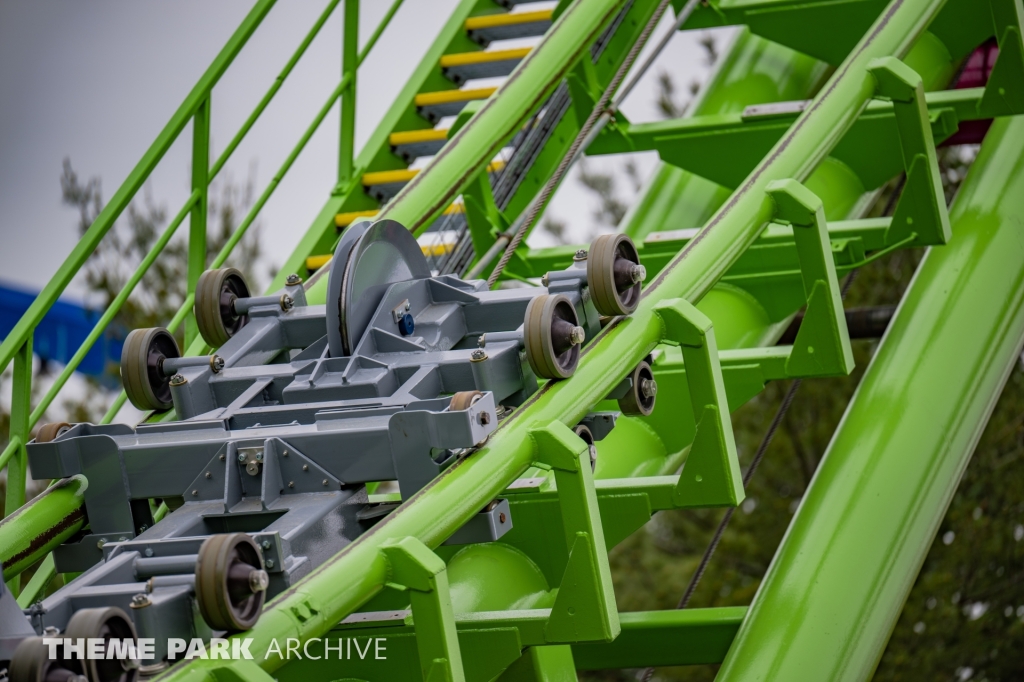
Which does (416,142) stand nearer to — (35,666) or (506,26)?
(506,26)

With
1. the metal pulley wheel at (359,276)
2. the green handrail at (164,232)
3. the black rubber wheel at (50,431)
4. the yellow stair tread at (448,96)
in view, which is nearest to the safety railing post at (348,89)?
the green handrail at (164,232)

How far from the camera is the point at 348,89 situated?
5.08 metres

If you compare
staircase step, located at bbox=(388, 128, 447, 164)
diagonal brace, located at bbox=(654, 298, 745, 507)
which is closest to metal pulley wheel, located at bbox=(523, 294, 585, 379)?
diagonal brace, located at bbox=(654, 298, 745, 507)

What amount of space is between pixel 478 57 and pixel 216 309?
2.64 metres

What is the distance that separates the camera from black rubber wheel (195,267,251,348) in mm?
3352

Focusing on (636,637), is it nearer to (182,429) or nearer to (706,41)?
(182,429)

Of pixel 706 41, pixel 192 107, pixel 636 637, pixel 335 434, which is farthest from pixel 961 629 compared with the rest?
pixel 335 434

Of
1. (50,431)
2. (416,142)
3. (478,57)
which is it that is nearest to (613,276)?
(50,431)

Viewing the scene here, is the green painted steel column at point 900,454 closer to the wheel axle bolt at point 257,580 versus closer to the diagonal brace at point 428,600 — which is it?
the diagonal brace at point 428,600

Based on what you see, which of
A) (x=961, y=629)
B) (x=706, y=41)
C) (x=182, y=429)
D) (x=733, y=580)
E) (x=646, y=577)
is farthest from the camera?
(x=706, y=41)

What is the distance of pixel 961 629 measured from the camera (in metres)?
9.70

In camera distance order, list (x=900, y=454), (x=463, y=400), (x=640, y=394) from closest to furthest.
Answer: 1. (x=463, y=400)
2. (x=640, y=394)
3. (x=900, y=454)

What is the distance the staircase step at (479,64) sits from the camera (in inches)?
222

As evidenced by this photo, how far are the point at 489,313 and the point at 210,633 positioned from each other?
1.16 m
